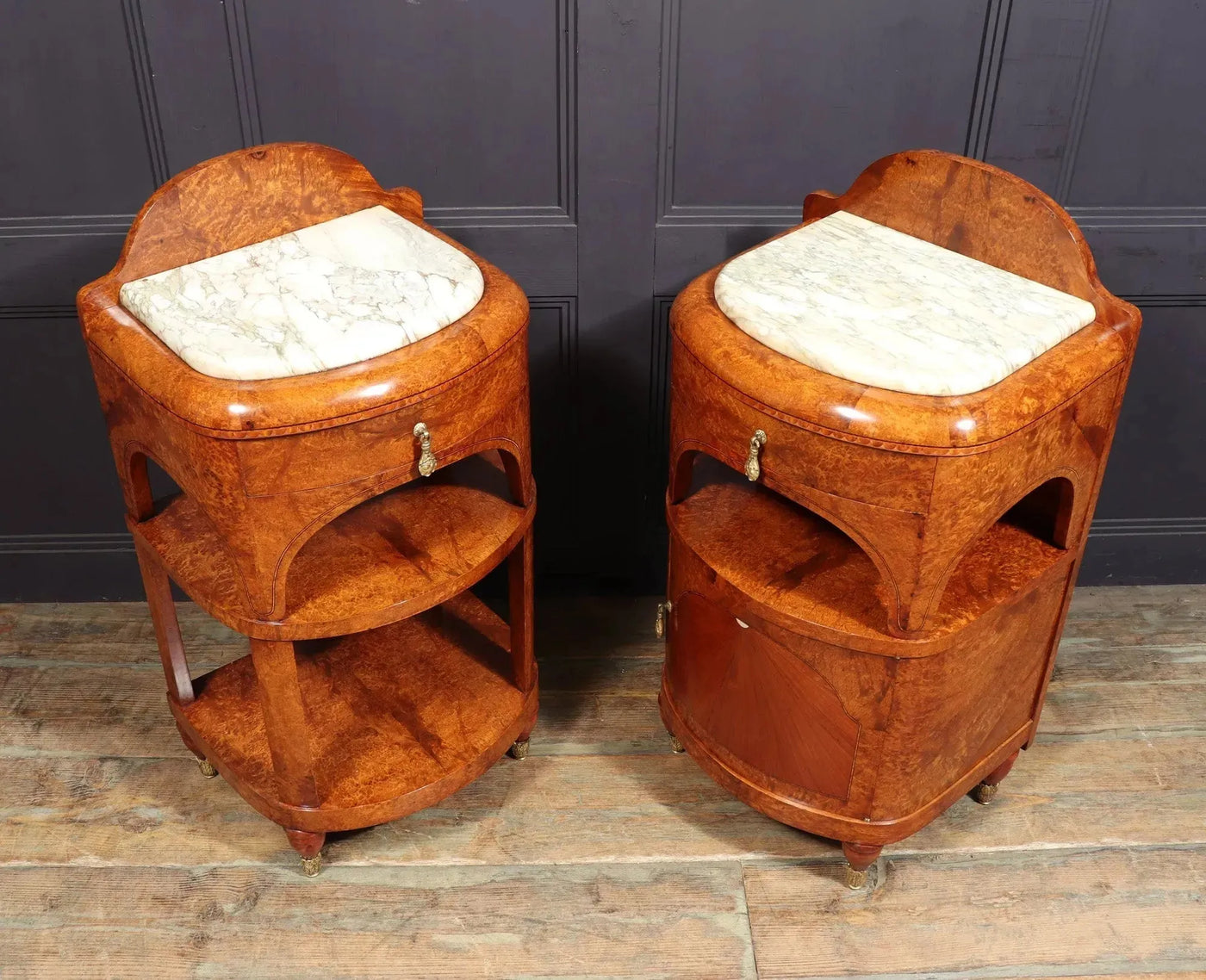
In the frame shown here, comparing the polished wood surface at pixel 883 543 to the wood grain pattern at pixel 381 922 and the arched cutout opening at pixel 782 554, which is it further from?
the wood grain pattern at pixel 381 922

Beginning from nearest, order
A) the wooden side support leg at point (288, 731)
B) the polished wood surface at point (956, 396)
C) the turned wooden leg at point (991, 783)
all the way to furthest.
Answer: the polished wood surface at point (956, 396)
the wooden side support leg at point (288, 731)
the turned wooden leg at point (991, 783)

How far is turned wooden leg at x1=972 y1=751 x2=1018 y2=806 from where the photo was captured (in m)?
1.99

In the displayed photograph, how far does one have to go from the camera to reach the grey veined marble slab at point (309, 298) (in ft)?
4.92

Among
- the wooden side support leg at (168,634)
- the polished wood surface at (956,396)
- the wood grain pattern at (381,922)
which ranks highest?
the polished wood surface at (956,396)

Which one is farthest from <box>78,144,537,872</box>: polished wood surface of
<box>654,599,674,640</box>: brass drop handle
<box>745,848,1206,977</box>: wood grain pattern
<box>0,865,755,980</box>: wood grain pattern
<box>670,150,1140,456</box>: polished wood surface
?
<box>745,848,1206,977</box>: wood grain pattern

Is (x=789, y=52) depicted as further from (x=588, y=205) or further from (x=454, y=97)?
(x=454, y=97)

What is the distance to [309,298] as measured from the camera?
1612 mm

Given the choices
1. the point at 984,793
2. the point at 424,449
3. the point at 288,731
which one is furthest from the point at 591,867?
the point at 424,449

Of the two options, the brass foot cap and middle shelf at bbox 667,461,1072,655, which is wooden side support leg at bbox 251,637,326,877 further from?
the brass foot cap

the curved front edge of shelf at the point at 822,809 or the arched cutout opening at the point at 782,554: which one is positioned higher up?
the arched cutout opening at the point at 782,554

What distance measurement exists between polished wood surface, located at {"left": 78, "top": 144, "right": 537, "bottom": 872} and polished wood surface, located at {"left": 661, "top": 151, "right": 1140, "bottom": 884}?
1.00 feet

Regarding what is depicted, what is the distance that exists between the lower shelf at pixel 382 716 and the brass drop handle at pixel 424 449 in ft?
1.91

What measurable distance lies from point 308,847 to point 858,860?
0.87 m

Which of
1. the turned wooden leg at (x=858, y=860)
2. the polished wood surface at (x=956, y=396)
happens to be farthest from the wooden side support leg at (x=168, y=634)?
the turned wooden leg at (x=858, y=860)
